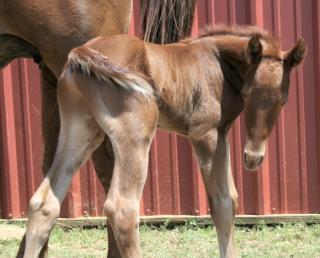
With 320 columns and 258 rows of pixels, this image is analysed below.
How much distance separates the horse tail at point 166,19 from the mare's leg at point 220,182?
0.94 meters

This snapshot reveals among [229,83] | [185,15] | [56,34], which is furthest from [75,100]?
[185,15]

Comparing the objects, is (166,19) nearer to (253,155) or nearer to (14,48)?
(14,48)

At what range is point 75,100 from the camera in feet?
11.2

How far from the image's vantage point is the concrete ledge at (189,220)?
5.63m

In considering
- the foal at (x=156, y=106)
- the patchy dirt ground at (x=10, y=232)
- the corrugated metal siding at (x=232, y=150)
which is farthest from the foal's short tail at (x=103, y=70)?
the patchy dirt ground at (x=10, y=232)

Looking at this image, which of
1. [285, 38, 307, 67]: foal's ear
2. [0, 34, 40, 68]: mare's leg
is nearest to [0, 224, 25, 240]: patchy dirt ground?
[0, 34, 40, 68]: mare's leg

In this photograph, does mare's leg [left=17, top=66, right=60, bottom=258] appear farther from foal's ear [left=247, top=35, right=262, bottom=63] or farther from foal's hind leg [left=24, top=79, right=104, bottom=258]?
foal's ear [left=247, top=35, right=262, bottom=63]

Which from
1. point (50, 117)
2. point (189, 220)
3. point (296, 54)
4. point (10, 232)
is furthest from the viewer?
point (189, 220)

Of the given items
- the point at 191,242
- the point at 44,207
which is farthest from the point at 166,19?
the point at 191,242

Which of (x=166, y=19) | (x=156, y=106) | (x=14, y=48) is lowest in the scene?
(x=156, y=106)

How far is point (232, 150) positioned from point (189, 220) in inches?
25.6

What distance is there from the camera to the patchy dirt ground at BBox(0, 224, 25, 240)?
5455 mm

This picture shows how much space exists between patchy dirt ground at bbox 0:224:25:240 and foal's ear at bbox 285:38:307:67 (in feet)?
9.04

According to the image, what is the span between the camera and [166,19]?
4305 millimetres
